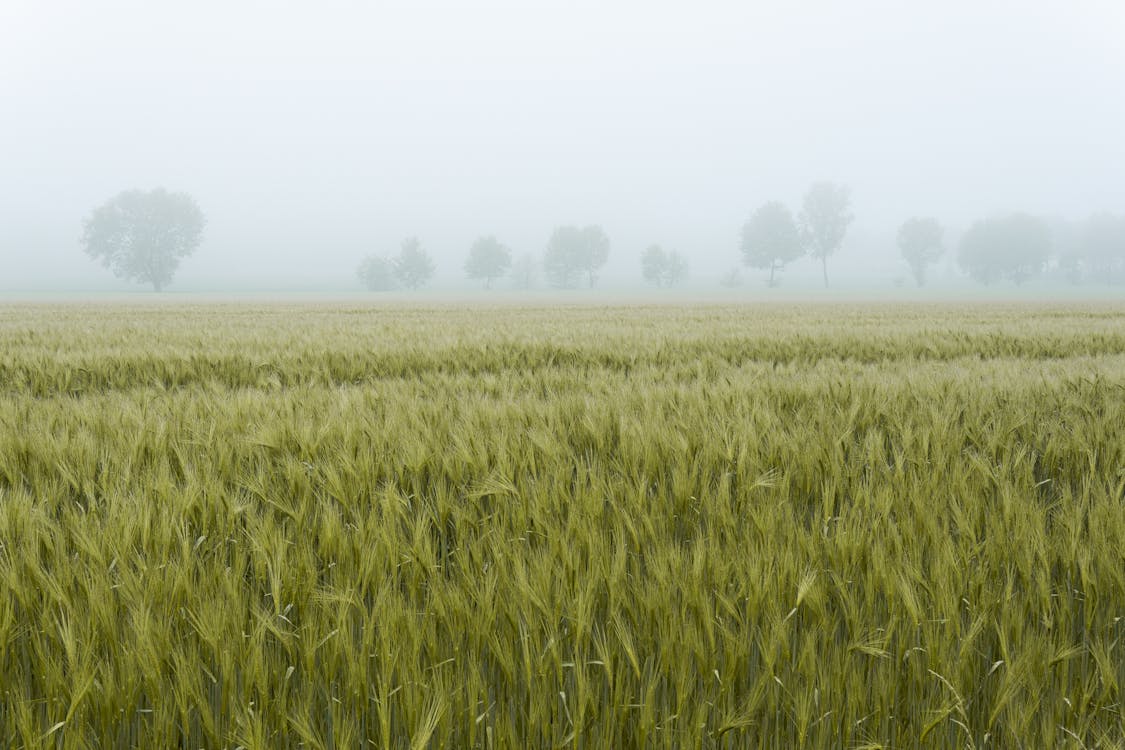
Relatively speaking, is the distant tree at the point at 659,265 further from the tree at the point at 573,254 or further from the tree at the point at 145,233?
the tree at the point at 145,233

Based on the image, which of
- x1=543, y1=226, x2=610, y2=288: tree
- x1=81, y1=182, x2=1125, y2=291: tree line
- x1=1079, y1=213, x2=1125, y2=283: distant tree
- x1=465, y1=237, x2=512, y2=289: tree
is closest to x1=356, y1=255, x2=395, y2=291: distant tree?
x1=81, y1=182, x2=1125, y2=291: tree line

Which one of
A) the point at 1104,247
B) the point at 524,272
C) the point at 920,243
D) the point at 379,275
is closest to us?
the point at 379,275

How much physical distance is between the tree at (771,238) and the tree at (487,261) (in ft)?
144

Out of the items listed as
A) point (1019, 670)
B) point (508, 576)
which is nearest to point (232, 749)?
point (508, 576)

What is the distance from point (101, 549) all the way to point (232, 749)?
81 centimetres

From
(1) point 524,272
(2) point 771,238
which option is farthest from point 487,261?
(2) point 771,238

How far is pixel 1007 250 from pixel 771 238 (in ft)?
140

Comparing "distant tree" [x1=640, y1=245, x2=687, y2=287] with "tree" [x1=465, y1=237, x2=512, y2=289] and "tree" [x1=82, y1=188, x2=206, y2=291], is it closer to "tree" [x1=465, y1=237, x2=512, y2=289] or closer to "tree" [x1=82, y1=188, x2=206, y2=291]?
"tree" [x1=465, y1=237, x2=512, y2=289]

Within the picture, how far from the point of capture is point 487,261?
116500mm

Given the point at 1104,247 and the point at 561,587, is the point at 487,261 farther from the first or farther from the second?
the point at 1104,247

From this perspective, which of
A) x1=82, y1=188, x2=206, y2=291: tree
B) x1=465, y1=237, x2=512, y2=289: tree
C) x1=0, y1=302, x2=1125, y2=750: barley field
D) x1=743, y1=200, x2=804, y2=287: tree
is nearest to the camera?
x1=0, y1=302, x2=1125, y2=750: barley field

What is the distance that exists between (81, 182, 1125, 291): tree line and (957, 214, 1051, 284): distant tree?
18 centimetres

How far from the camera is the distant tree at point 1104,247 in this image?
124 meters

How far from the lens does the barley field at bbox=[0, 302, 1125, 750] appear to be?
1031 mm
